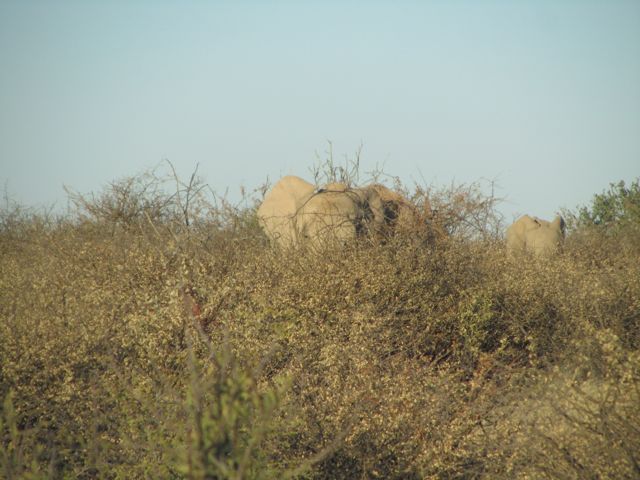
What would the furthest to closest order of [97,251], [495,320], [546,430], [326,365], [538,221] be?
[538,221] → [97,251] → [495,320] → [326,365] → [546,430]

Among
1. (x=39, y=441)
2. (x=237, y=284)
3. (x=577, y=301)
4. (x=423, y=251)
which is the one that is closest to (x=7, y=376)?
(x=39, y=441)

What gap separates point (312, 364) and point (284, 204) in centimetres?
943

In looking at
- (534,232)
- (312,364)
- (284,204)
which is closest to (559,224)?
(534,232)

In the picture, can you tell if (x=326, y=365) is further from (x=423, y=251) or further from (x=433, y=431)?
(x=423, y=251)

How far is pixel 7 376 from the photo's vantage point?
7.04 metres

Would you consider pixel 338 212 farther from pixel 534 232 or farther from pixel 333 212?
pixel 534 232

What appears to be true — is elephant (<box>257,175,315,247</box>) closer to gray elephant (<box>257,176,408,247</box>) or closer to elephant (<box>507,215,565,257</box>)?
gray elephant (<box>257,176,408,247</box>)

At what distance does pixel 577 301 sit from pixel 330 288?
336cm

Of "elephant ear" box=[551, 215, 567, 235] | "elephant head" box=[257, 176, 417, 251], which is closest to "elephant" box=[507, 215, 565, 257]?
"elephant ear" box=[551, 215, 567, 235]

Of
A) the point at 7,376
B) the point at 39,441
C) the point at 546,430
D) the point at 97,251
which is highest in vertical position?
the point at 97,251

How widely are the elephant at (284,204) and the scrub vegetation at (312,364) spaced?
174 cm

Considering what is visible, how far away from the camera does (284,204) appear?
56.6ft

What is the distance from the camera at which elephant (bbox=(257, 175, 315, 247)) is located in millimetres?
15969

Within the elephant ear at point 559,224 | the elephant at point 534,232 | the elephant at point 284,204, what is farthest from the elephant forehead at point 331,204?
the elephant ear at point 559,224
